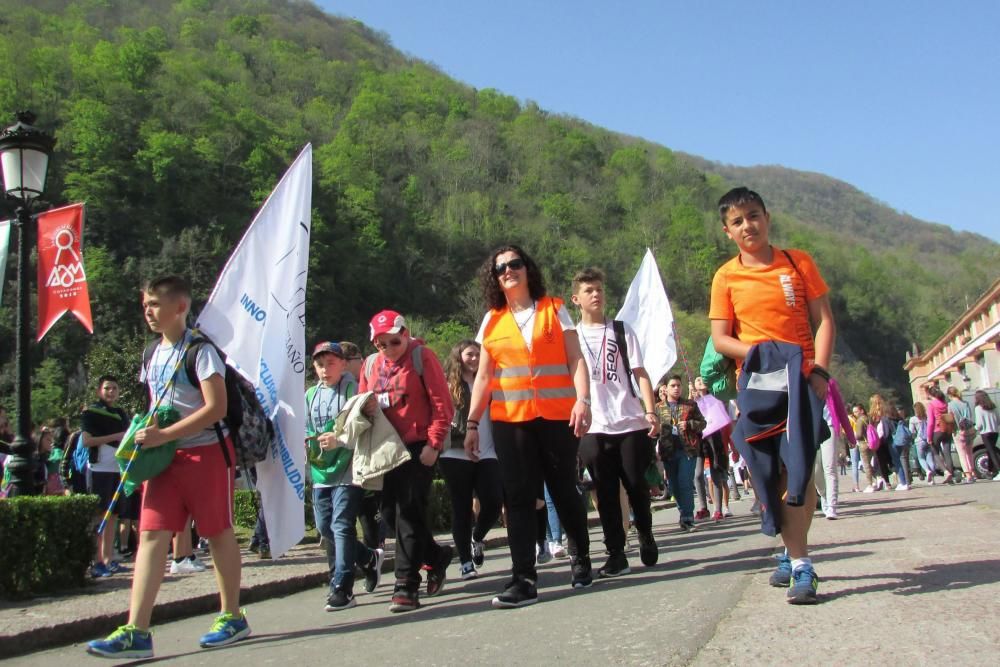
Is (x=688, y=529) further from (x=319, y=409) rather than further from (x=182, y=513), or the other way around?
(x=182, y=513)

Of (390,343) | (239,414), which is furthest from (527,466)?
(239,414)

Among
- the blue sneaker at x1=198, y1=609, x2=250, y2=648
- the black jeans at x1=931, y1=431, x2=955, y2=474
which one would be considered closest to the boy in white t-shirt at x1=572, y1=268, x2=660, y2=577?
the blue sneaker at x1=198, y1=609, x2=250, y2=648

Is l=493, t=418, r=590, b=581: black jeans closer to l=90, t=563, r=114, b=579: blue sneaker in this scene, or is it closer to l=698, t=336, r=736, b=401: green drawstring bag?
l=698, t=336, r=736, b=401: green drawstring bag

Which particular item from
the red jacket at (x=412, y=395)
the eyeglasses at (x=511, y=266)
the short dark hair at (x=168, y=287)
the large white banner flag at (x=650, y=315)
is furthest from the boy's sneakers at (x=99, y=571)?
the large white banner flag at (x=650, y=315)

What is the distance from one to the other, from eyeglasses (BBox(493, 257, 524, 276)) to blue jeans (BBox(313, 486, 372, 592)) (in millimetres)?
1618

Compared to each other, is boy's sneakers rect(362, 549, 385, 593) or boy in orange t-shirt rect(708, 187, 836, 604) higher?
boy in orange t-shirt rect(708, 187, 836, 604)

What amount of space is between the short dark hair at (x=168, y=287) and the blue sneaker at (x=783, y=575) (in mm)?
3221

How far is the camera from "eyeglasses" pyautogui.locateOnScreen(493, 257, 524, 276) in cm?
526

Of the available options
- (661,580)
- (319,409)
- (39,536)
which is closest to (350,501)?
(319,409)

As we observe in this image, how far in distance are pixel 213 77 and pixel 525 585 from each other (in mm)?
115019

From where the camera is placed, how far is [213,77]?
362ft

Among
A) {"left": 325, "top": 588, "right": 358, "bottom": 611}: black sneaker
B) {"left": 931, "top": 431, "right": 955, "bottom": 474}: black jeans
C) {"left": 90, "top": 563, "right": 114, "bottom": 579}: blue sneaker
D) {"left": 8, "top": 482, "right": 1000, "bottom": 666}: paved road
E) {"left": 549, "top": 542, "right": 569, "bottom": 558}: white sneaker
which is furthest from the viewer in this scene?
{"left": 931, "top": 431, "right": 955, "bottom": 474}: black jeans

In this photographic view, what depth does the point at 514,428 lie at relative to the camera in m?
5.03

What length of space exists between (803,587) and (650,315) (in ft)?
27.6
